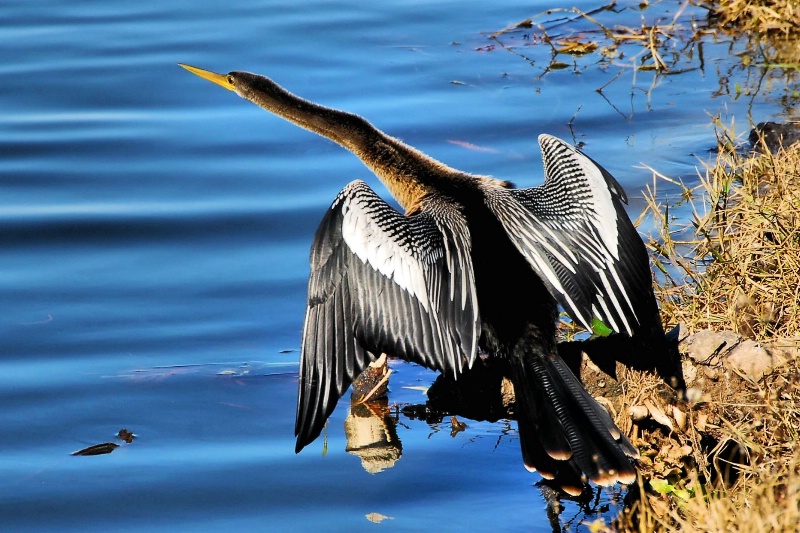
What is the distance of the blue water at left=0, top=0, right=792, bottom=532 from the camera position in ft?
12.9

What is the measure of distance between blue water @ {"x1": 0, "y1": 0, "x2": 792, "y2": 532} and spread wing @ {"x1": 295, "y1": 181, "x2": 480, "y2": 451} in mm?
427

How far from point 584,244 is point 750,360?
30.0 inches

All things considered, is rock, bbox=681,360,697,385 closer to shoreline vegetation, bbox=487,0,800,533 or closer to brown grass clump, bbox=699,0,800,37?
shoreline vegetation, bbox=487,0,800,533

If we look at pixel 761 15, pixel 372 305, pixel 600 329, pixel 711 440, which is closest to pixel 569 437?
pixel 711 440

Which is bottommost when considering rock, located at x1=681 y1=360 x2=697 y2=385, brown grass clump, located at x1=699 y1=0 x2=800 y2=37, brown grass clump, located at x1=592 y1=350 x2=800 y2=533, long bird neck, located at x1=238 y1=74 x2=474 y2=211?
brown grass clump, located at x1=592 y1=350 x2=800 y2=533

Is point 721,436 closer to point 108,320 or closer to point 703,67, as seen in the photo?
point 108,320

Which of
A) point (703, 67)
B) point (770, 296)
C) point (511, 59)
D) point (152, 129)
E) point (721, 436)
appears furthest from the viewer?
point (511, 59)

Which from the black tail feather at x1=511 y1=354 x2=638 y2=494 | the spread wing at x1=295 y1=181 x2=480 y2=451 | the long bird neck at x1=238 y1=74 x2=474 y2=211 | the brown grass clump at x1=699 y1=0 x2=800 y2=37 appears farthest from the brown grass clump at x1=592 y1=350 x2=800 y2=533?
the brown grass clump at x1=699 y1=0 x2=800 y2=37

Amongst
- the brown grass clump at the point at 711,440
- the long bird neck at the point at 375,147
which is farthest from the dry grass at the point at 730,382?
the long bird neck at the point at 375,147

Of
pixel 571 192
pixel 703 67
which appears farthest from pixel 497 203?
pixel 703 67

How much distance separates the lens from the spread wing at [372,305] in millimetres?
3773

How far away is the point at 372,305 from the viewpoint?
3.85m

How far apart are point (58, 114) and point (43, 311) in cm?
274

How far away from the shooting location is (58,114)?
7.66 meters
